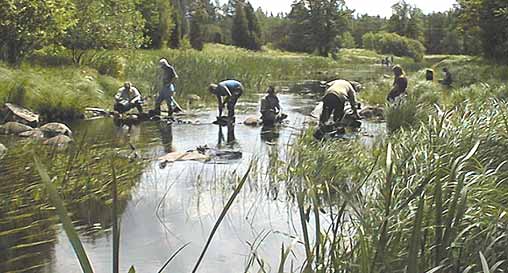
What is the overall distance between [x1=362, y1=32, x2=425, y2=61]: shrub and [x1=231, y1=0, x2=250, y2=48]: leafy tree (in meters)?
21.5

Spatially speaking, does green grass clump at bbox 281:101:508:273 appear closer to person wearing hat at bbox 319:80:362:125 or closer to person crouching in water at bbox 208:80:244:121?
person wearing hat at bbox 319:80:362:125

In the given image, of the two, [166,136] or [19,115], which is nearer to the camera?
[166,136]

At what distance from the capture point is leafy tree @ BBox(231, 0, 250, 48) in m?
57.5

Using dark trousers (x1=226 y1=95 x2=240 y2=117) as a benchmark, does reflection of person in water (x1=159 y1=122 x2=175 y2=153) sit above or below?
below

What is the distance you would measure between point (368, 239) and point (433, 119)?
3996 millimetres

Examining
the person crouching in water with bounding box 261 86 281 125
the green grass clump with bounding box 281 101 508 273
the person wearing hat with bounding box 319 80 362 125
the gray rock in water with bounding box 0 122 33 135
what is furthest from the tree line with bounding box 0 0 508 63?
the green grass clump with bounding box 281 101 508 273

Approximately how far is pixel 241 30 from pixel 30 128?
45.0 metres

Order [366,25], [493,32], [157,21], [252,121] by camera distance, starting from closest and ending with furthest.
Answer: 1. [252,121]
2. [493,32]
3. [157,21]
4. [366,25]

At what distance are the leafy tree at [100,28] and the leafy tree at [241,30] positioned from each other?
30.5 m

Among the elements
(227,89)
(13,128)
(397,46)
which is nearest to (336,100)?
(227,89)

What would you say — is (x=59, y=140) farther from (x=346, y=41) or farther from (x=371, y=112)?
(x=346, y=41)

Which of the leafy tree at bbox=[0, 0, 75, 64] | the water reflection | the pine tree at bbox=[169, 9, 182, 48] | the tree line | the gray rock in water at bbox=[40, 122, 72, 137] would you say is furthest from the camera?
the pine tree at bbox=[169, 9, 182, 48]

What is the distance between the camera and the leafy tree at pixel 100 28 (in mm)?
23438

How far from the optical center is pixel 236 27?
191 ft
